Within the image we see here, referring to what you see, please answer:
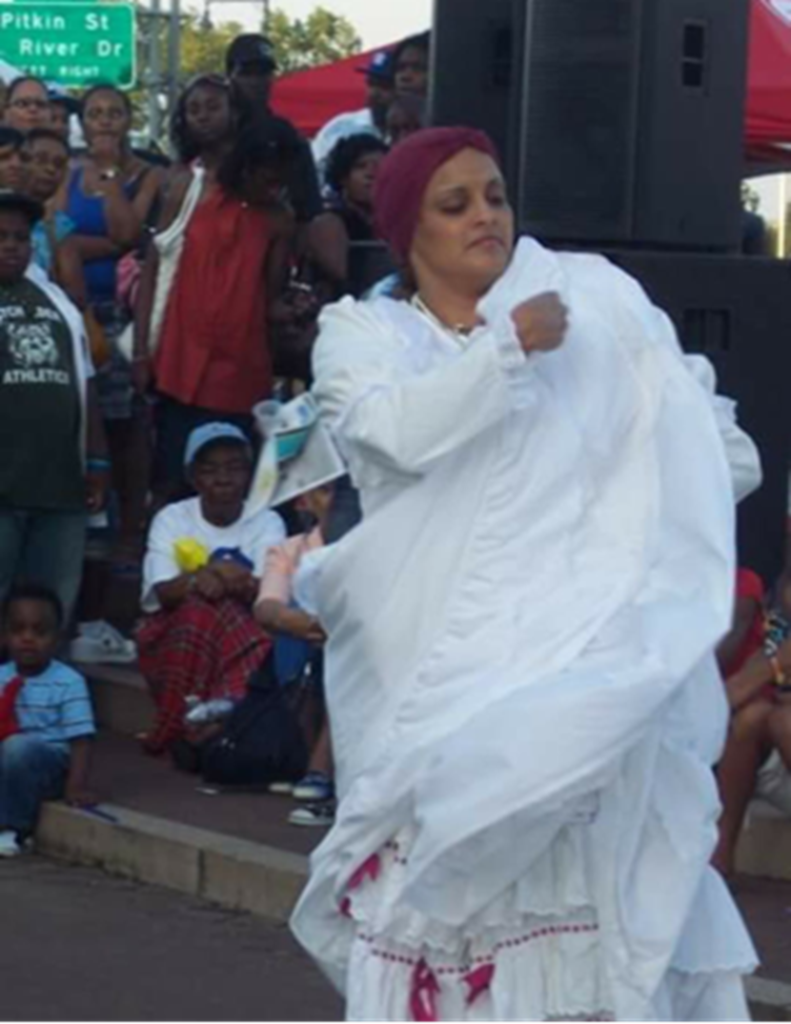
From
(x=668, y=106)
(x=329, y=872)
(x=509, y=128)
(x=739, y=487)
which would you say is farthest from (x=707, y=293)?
(x=329, y=872)

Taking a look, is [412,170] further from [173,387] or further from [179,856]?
[173,387]

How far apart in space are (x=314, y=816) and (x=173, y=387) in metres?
2.43

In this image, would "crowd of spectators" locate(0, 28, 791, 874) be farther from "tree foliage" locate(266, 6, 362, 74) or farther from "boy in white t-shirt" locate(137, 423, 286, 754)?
"tree foliage" locate(266, 6, 362, 74)

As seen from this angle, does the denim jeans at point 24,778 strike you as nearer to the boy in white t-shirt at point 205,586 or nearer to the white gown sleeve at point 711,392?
the boy in white t-shirt at point 205,586

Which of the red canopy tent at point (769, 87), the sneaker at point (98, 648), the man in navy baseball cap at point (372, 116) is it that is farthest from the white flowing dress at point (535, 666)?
the red canopy tent at point (769, 87)

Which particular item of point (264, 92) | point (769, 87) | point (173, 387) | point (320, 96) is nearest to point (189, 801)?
point (173, 387)

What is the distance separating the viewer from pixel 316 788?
9.41 metres

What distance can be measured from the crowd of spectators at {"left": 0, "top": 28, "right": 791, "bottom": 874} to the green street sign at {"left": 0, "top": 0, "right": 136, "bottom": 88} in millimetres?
21335

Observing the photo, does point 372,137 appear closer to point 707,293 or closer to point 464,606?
point 707,293

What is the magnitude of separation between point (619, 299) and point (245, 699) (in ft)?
17.3

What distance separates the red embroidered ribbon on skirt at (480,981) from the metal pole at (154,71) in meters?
32.6

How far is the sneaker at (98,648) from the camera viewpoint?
11398 millimetres

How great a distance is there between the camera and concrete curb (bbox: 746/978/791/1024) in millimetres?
7008

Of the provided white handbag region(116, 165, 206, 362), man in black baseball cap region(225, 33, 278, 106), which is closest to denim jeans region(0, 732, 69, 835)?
white handbag region(116, 165, 206, 362)
